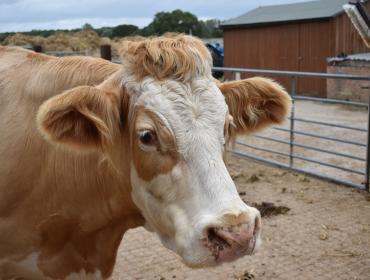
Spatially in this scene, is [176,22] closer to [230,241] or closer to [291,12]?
[291,12]

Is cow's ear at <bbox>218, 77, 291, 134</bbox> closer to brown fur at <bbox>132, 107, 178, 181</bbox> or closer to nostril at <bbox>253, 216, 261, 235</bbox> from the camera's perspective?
brown fur at <bbox>132, 107, 178, 181</bbox>

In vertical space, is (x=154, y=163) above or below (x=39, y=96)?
below

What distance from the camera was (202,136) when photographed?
2.15 metres

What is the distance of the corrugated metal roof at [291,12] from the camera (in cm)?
1717

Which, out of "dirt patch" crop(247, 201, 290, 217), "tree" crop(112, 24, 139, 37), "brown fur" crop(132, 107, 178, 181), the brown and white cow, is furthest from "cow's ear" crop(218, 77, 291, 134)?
"tree" crop(112, 24, 139, 37)

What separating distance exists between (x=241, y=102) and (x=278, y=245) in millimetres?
2304

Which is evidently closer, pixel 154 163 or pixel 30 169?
pixel 154 163

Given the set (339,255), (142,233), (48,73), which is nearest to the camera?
(48,73)

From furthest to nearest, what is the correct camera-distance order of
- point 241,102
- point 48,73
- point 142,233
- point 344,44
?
point 344,44, point 142,233, point 48,73, point 241,102

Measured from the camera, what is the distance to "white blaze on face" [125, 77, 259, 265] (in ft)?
6.64

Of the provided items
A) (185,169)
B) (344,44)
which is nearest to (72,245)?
(185,169)

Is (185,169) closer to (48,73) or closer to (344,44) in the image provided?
(48,73)

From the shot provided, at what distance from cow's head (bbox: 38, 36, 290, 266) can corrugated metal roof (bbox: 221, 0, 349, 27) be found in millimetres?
15209

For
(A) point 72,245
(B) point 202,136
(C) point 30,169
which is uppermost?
(B) point 202,136
